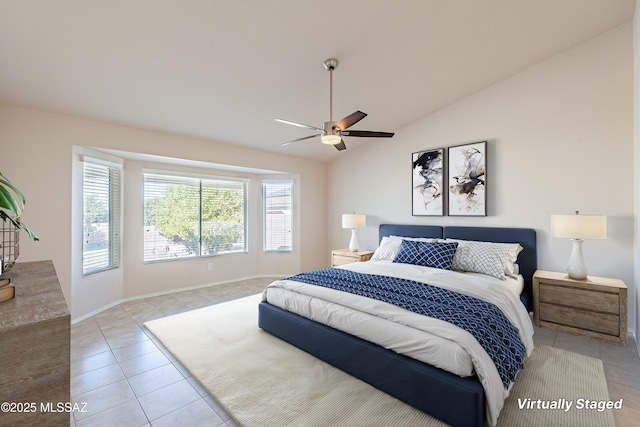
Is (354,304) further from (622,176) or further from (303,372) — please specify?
(622,176)

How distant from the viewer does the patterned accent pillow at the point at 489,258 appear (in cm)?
332

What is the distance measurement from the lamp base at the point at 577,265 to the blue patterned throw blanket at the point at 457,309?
146 cm

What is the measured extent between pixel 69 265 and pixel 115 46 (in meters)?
2.48

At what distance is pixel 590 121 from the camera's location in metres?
3.27

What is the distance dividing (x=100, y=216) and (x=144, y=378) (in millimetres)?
2589

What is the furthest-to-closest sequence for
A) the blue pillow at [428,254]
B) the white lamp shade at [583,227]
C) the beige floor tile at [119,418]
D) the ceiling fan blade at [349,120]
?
the blue pillow at [428,254], the white lamp shade at [583,227], the ceiling fan blade at [349,120], the beige floor tile at [119,418]

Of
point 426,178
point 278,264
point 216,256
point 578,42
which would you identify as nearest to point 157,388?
point 216,256

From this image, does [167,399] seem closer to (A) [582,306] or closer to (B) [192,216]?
(B) [192,216]

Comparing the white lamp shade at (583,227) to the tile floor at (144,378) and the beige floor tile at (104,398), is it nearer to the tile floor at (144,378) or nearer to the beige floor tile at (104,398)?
the tile floor at (144,378)

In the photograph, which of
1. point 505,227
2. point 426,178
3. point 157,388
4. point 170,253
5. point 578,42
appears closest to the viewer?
point 157,388

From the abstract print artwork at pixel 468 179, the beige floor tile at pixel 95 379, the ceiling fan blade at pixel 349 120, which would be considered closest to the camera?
the beige floor tile at pixel 95 379

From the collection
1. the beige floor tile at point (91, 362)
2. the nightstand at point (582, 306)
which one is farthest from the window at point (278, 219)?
the nightstand at point (582, 306)

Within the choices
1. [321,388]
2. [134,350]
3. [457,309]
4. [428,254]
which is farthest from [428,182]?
[134,350]

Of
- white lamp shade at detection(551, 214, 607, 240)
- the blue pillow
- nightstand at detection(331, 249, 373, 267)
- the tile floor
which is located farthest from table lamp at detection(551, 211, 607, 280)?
nightstand at detection(331, 249, 373, 267)
